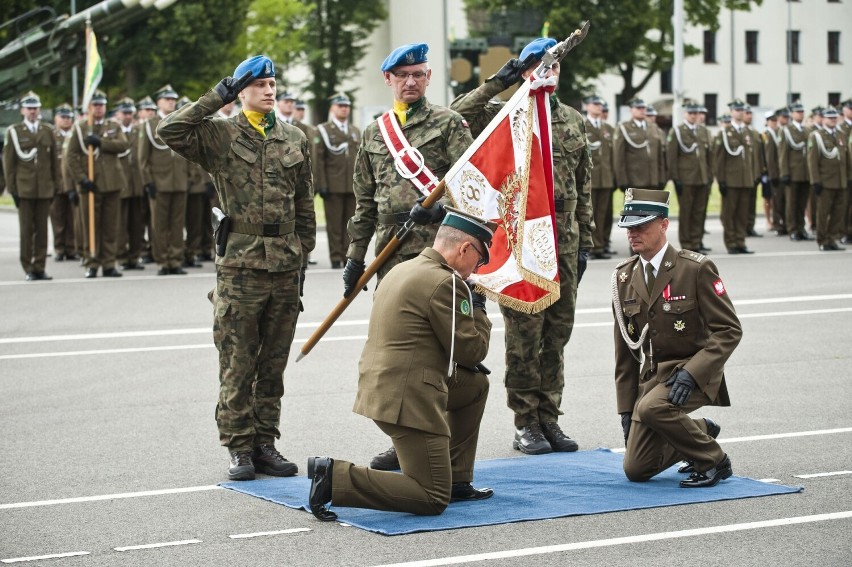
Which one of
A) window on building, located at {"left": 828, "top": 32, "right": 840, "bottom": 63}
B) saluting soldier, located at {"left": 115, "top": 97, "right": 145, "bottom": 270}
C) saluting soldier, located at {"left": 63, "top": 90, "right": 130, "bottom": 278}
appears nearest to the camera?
saluting soldier, located at {"left": 63, "top": 90, "right": 130, "bottom": 278}

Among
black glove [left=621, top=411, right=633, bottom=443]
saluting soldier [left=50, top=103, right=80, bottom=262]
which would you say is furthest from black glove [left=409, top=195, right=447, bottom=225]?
saluting soldier [left=50, top=103, right=80, bottom=262]

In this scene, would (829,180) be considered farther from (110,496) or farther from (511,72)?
(110,496)

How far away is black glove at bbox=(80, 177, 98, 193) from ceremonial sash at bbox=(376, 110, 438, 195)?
11781 millimetres

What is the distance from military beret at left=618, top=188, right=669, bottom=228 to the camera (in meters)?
7.86

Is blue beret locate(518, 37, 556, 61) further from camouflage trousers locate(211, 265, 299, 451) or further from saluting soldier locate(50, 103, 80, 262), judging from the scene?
saluting soldier locate(50, 103, 80, 262)

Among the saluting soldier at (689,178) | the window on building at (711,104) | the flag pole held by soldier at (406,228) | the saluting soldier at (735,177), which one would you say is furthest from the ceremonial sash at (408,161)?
the window on building at (711,104)

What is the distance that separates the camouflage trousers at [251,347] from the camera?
324 inches

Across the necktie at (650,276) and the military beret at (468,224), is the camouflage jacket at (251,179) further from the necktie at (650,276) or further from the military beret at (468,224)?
the necktie at (650,276)

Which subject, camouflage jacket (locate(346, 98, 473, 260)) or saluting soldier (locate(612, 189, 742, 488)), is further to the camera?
camouflage jacket (locate(346, 98, 473, 260))

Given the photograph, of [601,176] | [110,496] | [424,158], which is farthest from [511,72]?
[601,176]

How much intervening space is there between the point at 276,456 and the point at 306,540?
5.50 feet

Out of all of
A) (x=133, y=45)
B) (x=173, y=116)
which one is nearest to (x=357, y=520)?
(x=173, y=116)

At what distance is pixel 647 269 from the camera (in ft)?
26.5

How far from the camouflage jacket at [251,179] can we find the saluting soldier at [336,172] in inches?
478
